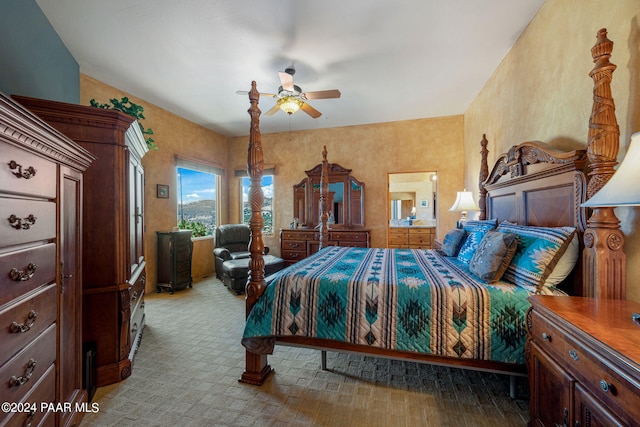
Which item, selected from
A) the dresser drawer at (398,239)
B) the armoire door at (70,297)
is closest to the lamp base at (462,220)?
the dresser drawer at (398,239)

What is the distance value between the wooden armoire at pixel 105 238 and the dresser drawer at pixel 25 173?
749mm

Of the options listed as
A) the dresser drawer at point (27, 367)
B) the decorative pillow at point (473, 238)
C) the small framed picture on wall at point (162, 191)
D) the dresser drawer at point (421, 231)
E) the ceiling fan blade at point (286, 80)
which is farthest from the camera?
the dresser drawer at point (421, 231)

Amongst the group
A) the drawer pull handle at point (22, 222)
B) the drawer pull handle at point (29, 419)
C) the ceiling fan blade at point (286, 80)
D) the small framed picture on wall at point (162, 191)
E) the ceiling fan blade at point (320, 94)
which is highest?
the ceiling fan blade at point (286, 80)

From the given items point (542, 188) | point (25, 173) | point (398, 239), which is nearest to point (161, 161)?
point (25, 173)

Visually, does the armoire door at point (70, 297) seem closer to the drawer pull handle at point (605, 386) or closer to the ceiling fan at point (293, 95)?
the ceiling fan at point (293, 95)

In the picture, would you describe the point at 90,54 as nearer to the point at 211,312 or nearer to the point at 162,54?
the point at 162,54

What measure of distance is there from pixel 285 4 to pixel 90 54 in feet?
7.35

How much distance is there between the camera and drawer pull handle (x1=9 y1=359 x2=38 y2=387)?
95 cm

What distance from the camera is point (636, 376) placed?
2.50ft

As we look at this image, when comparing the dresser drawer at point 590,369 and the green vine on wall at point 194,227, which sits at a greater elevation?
the green vine on wall at point 194,227

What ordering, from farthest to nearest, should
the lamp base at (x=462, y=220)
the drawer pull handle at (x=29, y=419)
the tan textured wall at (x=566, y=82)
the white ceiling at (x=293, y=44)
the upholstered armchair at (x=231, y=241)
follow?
the upholstered armchair at (x=231, y=241) < the lamp base at (x=462, y=220) < the white ceiling at (x=293, y=44) < the tan textured wall at (x=566, y=82) < the drawer pull handle at (x=29, y=419)

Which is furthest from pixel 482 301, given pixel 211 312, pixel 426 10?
pixel 211 312

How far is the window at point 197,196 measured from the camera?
187 inches

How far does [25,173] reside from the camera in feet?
3.28
